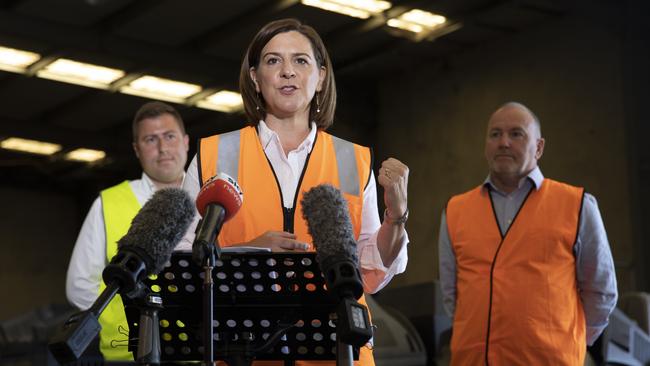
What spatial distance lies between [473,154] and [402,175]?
10030 mm

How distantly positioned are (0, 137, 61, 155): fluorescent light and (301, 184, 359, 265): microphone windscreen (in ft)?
43.8

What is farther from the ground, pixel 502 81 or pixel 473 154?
pixel 502 81

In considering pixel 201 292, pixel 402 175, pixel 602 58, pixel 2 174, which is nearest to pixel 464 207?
pixel 402 175

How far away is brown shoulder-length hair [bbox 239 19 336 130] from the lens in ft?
8.86

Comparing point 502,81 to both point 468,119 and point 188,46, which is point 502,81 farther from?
point 188,46

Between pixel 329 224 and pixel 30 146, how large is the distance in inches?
576

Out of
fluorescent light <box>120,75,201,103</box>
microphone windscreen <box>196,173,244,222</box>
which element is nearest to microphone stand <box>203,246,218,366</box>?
microphone windscreen <box>196,173,244,222</box>

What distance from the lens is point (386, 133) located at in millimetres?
13531

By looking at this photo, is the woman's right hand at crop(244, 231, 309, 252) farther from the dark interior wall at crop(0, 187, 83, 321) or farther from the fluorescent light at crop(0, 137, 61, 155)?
the dark interior wall at crop(0, 187, 83, 321)

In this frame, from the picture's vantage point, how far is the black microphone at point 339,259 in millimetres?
1725

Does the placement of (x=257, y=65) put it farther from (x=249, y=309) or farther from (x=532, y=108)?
(x=532, y=108)

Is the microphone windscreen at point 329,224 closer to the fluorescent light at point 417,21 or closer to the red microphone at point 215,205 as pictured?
the red microphone at point 215,205

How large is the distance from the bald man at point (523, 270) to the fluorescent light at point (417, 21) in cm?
658

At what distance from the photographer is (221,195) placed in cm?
189
